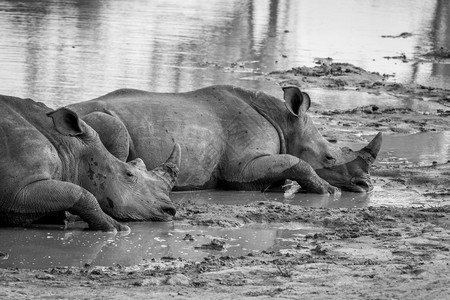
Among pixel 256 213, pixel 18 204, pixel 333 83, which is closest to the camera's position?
pixel 18 204

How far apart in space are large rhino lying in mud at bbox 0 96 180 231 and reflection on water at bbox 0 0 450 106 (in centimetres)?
509

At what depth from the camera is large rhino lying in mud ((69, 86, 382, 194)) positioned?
10.6 m

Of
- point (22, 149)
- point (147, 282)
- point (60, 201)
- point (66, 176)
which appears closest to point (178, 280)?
point (147, 282)

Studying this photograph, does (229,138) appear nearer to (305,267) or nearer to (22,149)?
(22,149)

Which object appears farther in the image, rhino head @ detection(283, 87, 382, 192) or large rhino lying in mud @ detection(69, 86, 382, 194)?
rhino head @ detection(283, 87, 382, 192)

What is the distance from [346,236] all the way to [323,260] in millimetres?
932

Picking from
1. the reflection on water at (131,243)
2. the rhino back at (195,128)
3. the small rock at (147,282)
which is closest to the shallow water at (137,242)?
the reflection on water at (131,243)

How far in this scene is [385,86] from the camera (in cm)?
1866

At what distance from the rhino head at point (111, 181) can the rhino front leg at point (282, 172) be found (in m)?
1.87

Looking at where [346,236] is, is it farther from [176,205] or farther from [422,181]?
[422,181]

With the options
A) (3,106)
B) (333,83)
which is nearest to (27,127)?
(3,106)

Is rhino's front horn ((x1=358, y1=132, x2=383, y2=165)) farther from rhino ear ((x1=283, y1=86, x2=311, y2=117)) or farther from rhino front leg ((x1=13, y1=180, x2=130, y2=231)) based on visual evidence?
rhino front leg ((x1=13, y1=180, x2=130, y2=231))

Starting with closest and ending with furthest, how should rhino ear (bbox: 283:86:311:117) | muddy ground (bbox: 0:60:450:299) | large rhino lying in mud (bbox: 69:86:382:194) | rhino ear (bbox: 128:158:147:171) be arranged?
muddy ground (bbox: 0:60:450:299) < rhino ear (bbox: 128:158:147:171) < large rhino lying in mud (bbox: 69:86:382:194) < rhino ear (bbox: 283:86:311:117)

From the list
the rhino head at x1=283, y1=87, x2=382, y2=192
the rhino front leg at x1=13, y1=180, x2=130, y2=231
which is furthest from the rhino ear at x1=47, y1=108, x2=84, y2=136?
the rhino head at x1=283, y1=87, x2=382, y2=192
